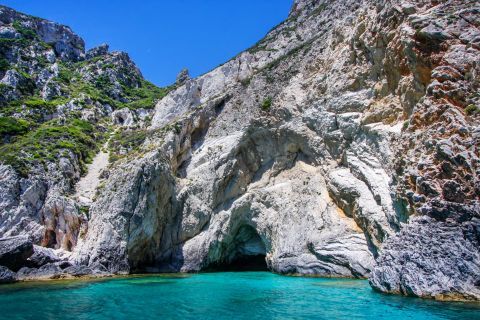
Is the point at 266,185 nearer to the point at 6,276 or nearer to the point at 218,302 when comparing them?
the point at 218,302

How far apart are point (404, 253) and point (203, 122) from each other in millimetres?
29691

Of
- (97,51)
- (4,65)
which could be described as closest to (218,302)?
(4,65)

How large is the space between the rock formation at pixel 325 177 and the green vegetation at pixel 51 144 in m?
2.24

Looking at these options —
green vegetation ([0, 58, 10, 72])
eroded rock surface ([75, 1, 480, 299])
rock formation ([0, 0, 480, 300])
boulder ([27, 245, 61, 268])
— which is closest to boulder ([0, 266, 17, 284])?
rock formation ([0, 0, 480, 300])

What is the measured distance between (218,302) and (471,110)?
51.7 ft

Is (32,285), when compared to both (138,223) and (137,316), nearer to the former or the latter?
(138,223)

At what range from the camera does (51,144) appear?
44438mm

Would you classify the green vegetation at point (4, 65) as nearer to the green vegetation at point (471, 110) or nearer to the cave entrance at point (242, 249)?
the cave entrance at point (242, 249)

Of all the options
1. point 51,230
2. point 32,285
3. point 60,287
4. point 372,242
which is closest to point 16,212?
point 51,230

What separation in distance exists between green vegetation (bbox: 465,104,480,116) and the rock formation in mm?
65

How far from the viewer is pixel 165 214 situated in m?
36.5

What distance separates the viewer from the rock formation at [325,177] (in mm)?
18047

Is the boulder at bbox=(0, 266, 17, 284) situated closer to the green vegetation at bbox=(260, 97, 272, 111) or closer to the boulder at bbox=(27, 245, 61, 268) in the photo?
the boulder at bbox=(27, 245, 61, 268)

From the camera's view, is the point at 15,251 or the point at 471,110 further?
the point at 15,251
